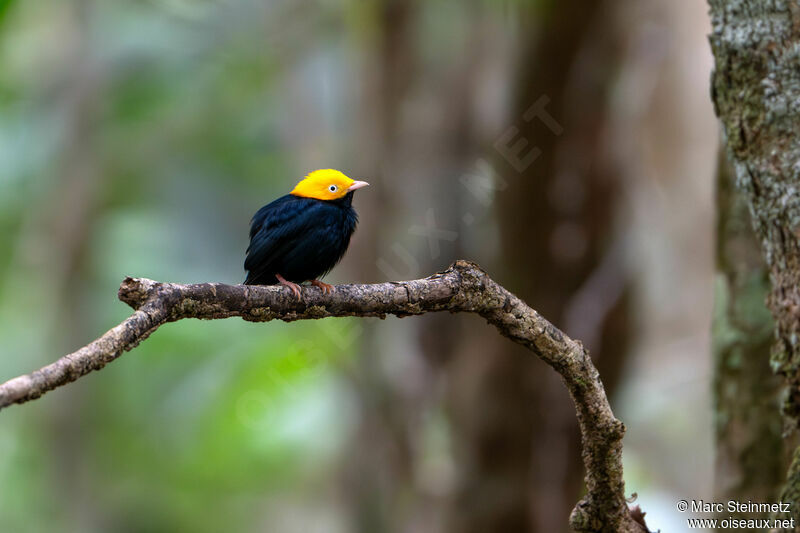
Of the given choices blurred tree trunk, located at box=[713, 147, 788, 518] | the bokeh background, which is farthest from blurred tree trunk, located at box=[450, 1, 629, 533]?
blurred tree trunk, located at box=[713, 147, 788, 518]

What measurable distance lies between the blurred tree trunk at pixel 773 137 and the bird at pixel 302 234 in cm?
191

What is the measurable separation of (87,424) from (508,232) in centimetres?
541

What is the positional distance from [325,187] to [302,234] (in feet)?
1.28

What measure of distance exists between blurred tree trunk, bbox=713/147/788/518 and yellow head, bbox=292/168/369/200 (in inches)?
74.9

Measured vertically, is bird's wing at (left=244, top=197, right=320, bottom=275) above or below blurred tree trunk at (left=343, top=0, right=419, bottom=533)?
below

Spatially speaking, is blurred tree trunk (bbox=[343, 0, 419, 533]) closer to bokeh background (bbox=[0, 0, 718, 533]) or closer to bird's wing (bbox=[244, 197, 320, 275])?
bokeh background (bbox=[0, 0, 718, 533])

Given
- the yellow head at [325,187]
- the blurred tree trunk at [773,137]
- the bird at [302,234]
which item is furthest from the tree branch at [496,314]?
the yellow head at [325,187]

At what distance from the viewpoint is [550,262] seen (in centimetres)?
690

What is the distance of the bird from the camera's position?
4.05 meters

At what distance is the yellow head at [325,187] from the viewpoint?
14.4ft

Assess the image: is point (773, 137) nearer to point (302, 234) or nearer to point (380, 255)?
point (302, 234)

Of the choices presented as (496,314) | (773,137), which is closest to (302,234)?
(496,314)

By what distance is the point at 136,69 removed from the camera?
1270cm

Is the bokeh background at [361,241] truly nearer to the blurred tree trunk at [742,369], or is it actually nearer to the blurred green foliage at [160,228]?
the blurred green foliage at [160,228]
